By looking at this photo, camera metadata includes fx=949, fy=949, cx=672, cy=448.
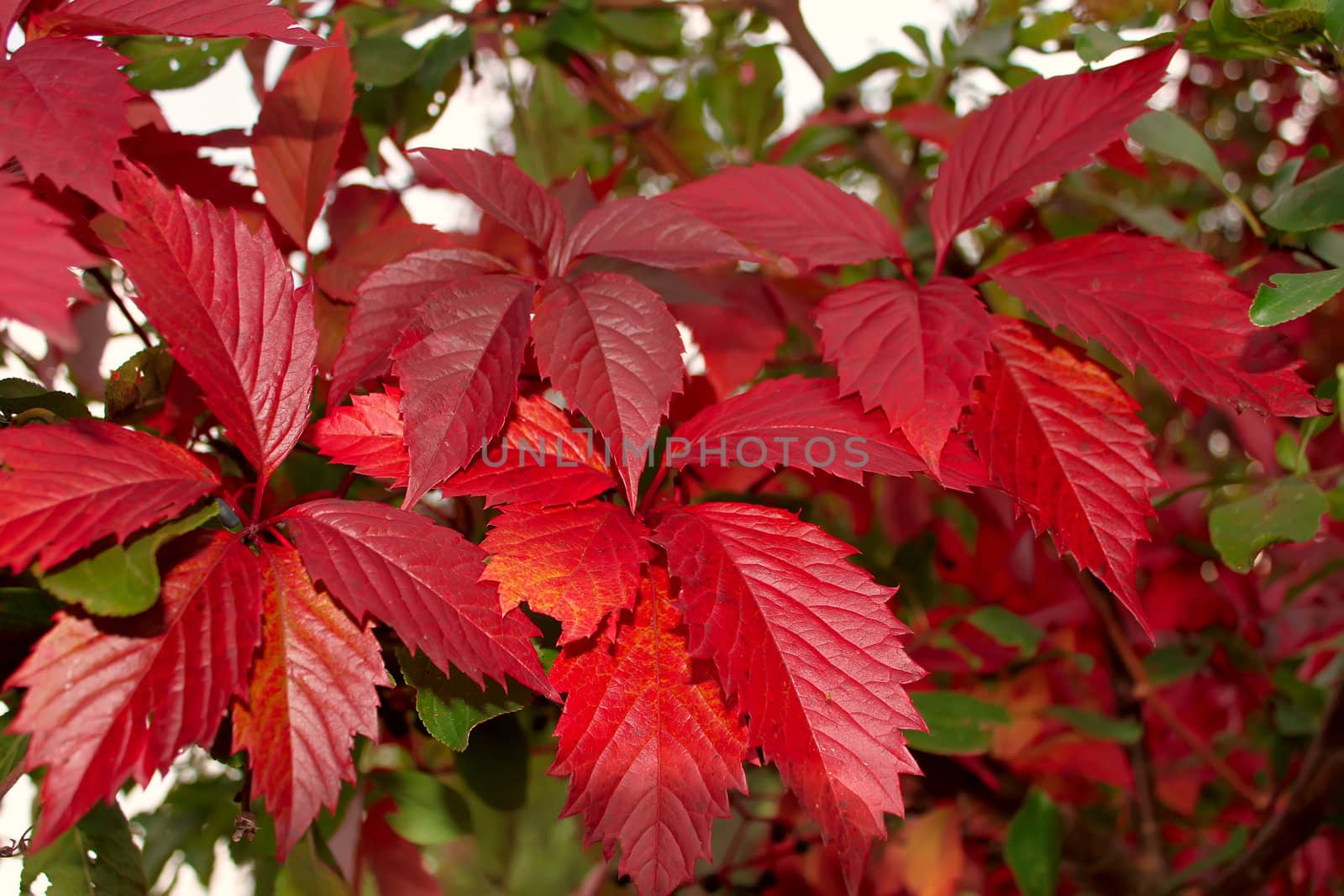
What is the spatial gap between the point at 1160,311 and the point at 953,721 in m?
0.29

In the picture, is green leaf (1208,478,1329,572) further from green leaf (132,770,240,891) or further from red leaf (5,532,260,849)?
green leaf (132,770,240,891)

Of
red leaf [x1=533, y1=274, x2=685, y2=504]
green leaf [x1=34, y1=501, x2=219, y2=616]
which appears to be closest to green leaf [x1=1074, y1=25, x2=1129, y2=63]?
red leaf [x1=533, y1=274, x2=685, y2=504]

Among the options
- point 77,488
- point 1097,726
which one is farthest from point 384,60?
point 1097,726

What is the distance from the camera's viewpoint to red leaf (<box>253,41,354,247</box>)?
49 cm

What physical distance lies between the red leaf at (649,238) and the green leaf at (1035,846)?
20.9 inches

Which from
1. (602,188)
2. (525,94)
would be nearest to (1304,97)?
(525,94)

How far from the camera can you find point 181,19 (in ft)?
1.23

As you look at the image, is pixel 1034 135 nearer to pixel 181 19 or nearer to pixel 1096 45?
pixel 1096 45

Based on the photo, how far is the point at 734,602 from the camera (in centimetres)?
37

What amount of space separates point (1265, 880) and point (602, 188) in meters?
0.73

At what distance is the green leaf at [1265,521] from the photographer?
1.61 feet

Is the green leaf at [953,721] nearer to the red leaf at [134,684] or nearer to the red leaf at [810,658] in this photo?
the red leaf at [810,658]

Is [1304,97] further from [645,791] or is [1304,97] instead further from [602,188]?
[645,791]

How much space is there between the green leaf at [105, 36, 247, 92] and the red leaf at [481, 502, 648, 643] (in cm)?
45
